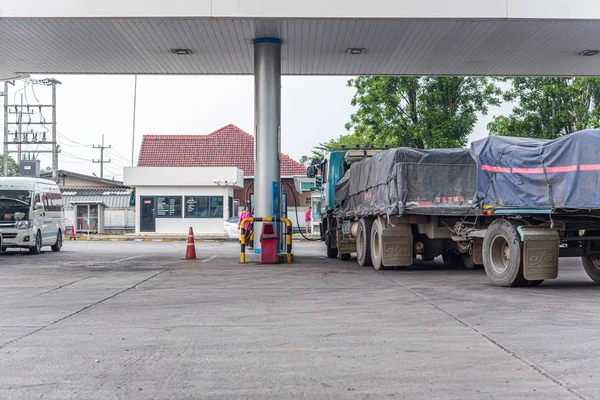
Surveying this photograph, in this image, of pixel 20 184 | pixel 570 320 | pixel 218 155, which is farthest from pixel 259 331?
pixel 218 155

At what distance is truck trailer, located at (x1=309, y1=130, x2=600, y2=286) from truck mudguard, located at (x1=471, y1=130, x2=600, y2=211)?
15 millimetres

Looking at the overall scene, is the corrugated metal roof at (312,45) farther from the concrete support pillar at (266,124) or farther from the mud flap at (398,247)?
the mud flap at (398,247)

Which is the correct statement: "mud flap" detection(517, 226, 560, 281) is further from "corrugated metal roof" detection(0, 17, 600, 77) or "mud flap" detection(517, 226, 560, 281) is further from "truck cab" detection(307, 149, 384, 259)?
"truck cab" detection(307, 149, 384, 259)

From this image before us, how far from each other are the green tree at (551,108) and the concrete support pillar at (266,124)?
A: 1457 cm

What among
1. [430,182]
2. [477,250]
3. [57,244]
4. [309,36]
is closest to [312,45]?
[309,36]

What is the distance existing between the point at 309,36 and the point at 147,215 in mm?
26508

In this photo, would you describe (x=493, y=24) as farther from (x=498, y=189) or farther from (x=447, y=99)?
(x=447, y=99)

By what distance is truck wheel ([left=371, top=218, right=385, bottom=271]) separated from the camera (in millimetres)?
15966

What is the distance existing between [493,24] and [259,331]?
12409mm

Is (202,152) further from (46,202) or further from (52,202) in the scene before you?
(46,202)

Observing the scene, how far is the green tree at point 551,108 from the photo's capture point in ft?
97.9

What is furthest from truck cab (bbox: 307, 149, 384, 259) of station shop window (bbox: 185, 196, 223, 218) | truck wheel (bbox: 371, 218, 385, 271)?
station shop window (bbox: 185, 196, 223, 218)

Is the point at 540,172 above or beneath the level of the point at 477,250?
above

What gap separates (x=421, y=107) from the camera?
112 ft
